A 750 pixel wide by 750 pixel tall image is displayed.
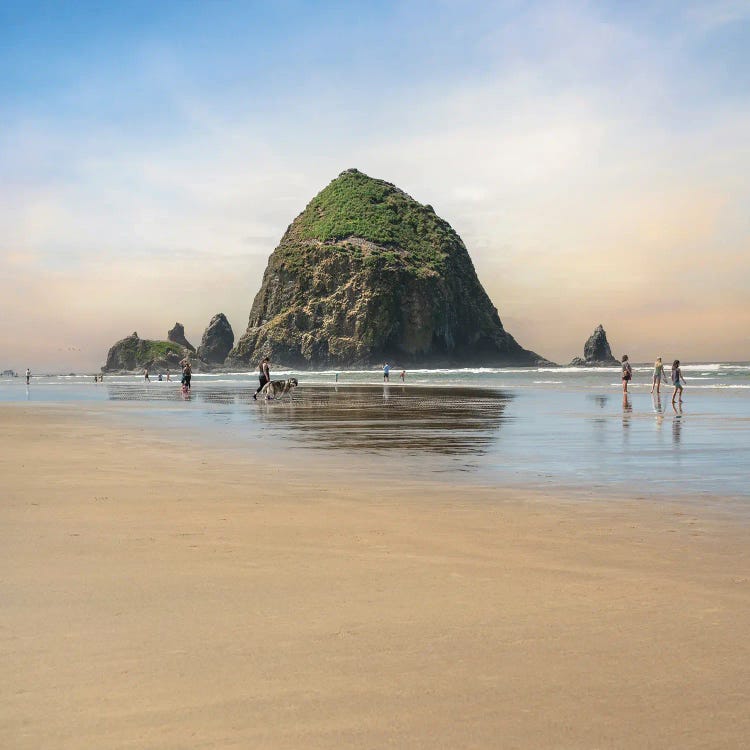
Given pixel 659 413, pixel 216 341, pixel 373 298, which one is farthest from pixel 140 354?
pixel 659 413

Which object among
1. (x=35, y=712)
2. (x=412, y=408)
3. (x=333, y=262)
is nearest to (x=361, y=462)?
(x=35, y=712)

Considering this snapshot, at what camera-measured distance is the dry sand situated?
335cm

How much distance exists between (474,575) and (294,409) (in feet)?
79.5

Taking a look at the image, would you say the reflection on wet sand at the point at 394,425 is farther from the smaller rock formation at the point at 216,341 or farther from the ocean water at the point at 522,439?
the smaller rock formation at the point at 216,341

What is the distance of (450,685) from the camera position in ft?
12.2

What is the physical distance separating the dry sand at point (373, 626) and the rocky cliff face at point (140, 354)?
173m

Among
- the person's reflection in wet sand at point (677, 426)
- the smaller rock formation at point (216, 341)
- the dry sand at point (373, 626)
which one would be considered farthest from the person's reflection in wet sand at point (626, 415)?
the smaller rock formation at point (216, 341)

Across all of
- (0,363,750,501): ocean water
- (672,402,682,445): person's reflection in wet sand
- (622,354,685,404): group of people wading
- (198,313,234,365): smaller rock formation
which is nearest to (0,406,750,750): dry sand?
(0,363,750,501): ocean water

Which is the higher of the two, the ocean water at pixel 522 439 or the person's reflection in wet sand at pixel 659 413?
the person's reflection in wet sand at pixel 659 413

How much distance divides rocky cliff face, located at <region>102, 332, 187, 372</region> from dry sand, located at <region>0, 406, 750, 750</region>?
172873 millimetres

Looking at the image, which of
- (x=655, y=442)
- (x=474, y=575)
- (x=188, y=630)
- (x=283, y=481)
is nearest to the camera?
(x=188, y=630)

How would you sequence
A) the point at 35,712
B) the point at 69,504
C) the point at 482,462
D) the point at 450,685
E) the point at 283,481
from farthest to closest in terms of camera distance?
the point at 482,462 → the point at 283,481 → the point at 69,504 → the point at 450,685 → the point at 35,712

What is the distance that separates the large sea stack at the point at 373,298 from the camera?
471 feet

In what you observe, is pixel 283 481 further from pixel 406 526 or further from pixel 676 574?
pixel 676 574
